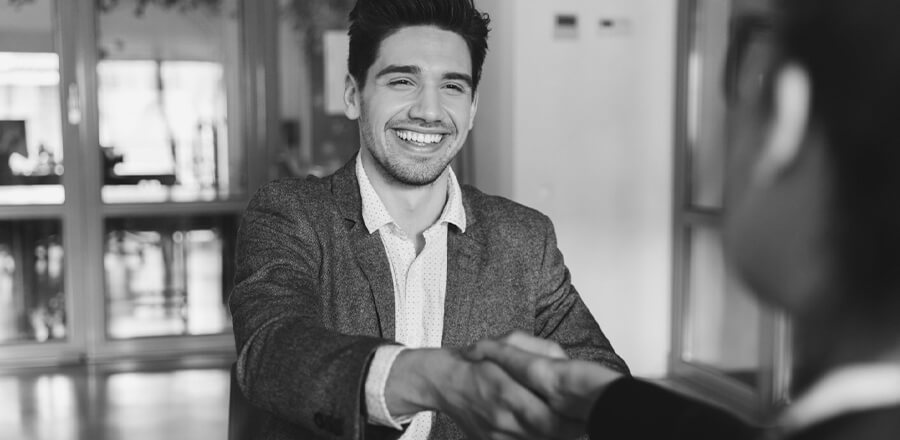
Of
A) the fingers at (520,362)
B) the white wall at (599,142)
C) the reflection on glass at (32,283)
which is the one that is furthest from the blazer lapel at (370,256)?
the reflection on glass at (32,283)

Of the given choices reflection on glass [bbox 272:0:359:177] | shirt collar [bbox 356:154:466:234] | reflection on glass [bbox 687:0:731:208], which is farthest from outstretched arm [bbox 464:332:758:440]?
reflection on glass [bbox 272:0:359:177]

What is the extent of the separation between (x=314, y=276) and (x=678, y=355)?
3.61 metres

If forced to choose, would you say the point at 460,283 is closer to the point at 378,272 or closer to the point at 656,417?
the point at 378,272

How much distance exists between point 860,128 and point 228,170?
5.66 metres

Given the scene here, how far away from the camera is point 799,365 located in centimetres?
49

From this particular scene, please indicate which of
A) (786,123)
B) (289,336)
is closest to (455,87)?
(289,336)

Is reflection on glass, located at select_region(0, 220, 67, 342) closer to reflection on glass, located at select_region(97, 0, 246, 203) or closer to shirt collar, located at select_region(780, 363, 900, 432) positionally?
reflection on glass, located at select_region(97, 0, 246, 203)

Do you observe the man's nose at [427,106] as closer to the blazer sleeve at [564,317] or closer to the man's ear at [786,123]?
the blazer sleeve at [564,317]

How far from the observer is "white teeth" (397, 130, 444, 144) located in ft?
6.07

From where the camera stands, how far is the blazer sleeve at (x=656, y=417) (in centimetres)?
62

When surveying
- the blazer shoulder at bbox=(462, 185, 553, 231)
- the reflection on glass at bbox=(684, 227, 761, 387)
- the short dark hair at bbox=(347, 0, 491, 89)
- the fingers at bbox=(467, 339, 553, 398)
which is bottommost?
the reflection on glass at bbox=(684, 227, 761, 387)

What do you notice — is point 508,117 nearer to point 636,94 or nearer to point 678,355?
point 636,94

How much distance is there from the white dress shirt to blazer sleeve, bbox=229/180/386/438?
0.50ft

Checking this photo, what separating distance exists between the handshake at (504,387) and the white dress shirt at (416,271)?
1.91ft
